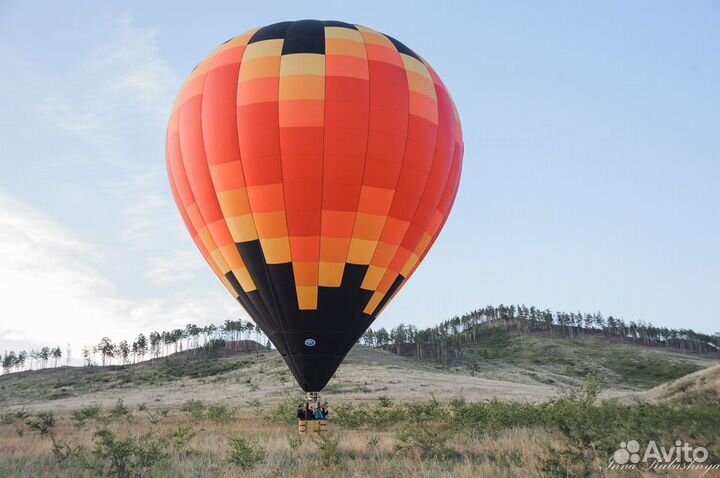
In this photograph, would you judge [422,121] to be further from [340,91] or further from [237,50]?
[237,50]

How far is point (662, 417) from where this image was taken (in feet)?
45.1

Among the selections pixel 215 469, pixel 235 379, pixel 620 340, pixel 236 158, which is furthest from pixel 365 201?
pixel 620 340

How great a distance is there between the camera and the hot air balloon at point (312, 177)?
15695 mm

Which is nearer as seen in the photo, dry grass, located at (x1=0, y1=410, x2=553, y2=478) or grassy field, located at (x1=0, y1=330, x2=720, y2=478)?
dry grass, located at (x1=0, y1=410, x2=553, y2=478)

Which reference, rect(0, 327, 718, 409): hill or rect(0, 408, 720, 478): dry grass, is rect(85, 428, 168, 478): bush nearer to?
rect(0, 408, 720, 478): dry grass

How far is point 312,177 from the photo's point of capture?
15602mm

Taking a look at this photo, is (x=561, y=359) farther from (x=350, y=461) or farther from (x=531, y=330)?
(x=350, y=461)

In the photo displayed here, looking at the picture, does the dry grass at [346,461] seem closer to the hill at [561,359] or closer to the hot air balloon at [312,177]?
the hot air balloon at [312,177]

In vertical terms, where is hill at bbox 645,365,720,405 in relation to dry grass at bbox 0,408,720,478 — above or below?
below

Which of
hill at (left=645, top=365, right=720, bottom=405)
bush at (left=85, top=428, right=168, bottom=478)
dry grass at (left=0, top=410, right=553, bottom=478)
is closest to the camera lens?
dry grass at (left=0, top=410, right=553, bottom=478)

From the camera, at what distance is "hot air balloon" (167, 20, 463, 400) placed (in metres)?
15.7

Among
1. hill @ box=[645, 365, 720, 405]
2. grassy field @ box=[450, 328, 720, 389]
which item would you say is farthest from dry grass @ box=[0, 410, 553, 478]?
grassy field @ box=[450, 328, 720, 389]

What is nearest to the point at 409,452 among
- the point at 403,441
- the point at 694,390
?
the point at 403,441

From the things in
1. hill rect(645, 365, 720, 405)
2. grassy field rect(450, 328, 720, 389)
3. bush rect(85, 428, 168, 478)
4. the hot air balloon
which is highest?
the hot air balloon
